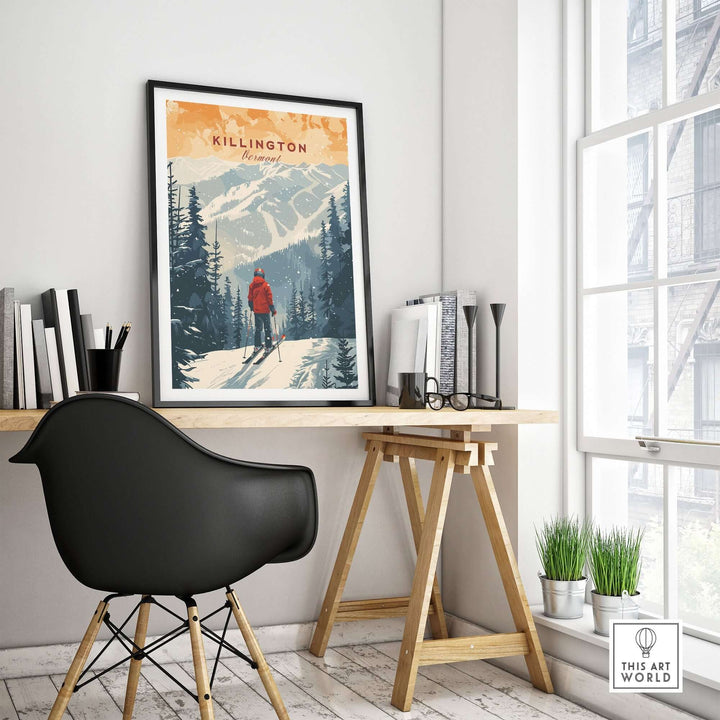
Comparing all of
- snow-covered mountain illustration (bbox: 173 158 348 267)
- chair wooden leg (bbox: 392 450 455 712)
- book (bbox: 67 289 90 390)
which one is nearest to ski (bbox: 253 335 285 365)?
snow-covered mountain illustration (bbox: 173 158 348 267)

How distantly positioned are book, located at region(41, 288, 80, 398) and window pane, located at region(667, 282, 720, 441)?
1721mm

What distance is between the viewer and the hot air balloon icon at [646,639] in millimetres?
2268

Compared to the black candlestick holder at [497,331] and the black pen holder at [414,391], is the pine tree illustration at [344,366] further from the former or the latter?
the black candlestick holder at [497,331]

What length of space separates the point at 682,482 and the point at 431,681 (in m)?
0.98

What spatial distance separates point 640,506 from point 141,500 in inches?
59.5

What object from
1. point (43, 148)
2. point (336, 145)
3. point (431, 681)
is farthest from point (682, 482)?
point (43, 148)

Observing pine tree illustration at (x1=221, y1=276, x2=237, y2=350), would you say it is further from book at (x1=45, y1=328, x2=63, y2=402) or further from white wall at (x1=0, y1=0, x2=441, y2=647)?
book at (x1=45, y1=328, x2=63, y2=402)

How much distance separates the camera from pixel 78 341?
2.54 m

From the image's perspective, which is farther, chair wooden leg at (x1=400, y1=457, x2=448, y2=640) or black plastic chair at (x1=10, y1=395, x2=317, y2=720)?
chair wooden leg at (x1=400, y1=457, x2=448, y2=640)

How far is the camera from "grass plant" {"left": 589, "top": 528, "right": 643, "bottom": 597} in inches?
94.3

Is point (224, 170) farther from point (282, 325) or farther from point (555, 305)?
point (555, 305)

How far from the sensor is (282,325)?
9.52ft

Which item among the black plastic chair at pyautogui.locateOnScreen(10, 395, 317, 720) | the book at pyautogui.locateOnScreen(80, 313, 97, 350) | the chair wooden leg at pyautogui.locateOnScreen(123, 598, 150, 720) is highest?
the book at pyautogui.locateOnScreen(80, 313, 97, 350)
